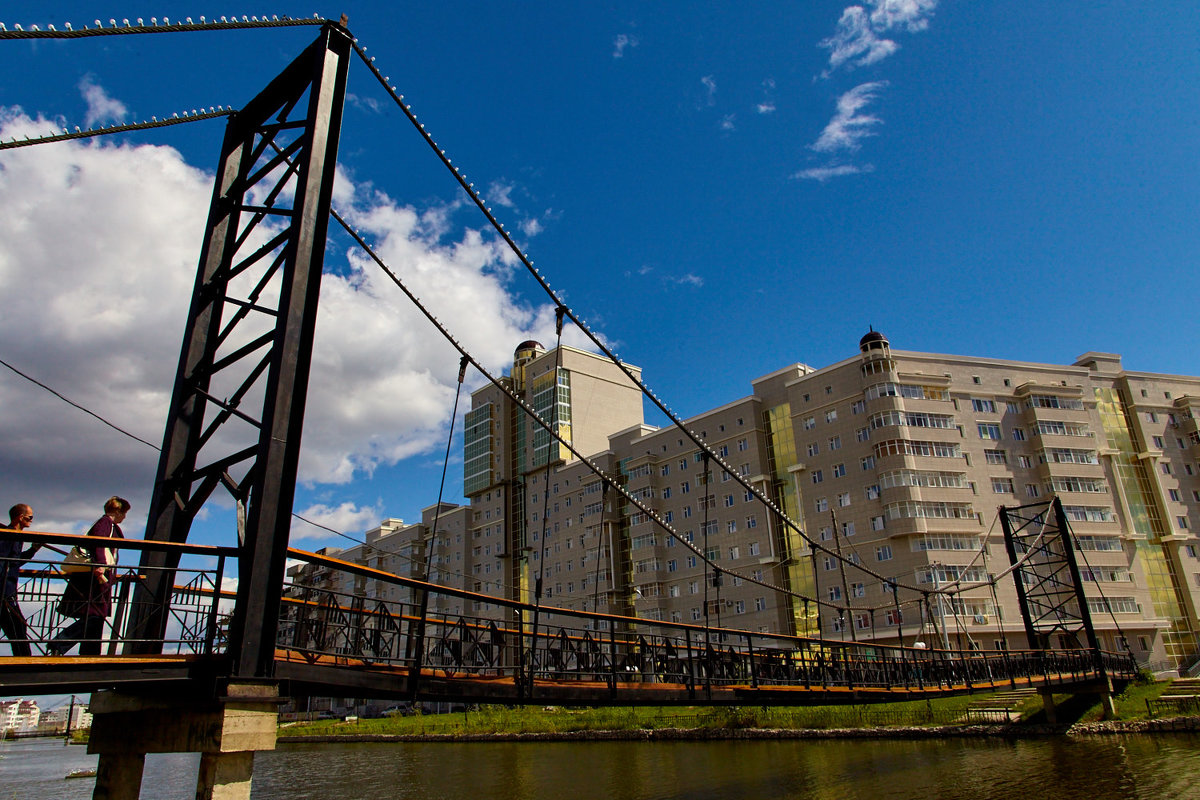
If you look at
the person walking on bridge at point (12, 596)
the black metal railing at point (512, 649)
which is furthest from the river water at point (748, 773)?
the person walking on bridge at point (12, 596)

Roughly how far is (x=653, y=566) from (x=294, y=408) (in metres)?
56.1

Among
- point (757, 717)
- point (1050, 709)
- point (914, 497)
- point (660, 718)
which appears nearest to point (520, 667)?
point (1050, 709)

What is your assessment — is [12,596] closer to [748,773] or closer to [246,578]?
[246,578]

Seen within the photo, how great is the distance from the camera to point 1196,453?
5716cm

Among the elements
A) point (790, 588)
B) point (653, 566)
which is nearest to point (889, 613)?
point (790, 588)

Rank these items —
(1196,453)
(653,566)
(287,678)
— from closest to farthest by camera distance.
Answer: (287,678) < (1196,453) < (653,566)

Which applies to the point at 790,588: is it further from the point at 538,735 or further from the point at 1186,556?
the point at 1186,556

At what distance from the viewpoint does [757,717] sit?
3934cm

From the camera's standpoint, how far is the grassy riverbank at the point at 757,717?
31.9 metres

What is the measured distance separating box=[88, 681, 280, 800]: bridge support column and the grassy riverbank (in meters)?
25.1

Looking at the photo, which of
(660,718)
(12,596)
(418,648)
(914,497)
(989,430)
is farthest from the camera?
(989,430)

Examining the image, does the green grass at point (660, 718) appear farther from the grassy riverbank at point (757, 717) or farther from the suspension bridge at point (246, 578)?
the suspension bridge at point (246, 578)

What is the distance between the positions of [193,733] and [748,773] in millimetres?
22871

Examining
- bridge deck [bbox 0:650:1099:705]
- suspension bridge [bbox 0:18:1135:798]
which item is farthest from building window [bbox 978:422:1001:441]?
suspension bridge [bbox 0:18:1135:798]
